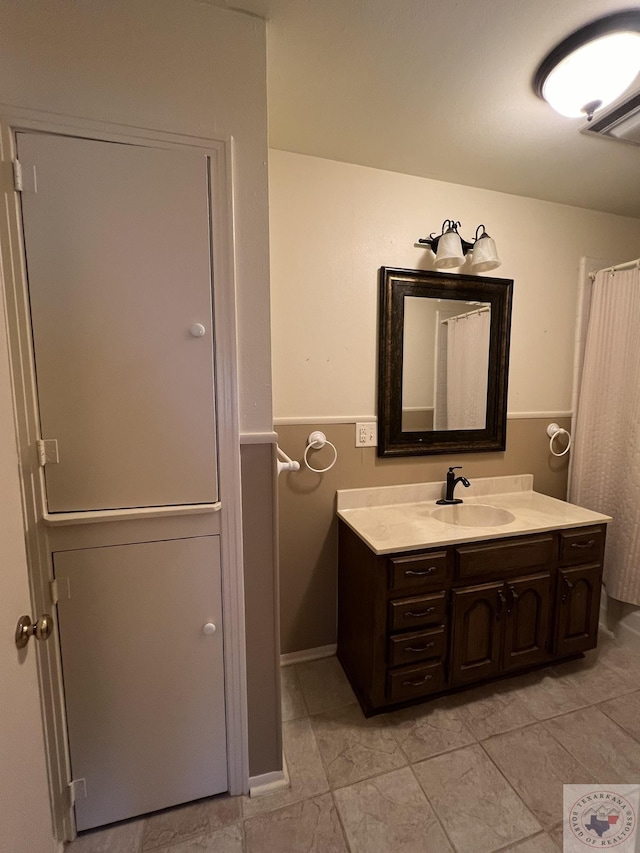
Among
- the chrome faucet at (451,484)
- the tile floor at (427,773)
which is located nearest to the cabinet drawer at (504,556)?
the chrome faucet at (451,484)

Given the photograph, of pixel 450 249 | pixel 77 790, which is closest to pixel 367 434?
pixel 450 249

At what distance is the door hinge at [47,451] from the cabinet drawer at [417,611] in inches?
51.3

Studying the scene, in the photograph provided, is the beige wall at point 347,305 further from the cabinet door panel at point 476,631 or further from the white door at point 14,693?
the white door at point 14,693

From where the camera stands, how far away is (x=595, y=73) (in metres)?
1.13

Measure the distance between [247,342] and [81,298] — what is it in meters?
0.45

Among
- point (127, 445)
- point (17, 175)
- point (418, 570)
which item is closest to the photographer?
point (17, 175)

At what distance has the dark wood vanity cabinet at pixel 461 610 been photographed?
148cm

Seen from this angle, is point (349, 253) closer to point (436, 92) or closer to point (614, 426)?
point (436, 92)

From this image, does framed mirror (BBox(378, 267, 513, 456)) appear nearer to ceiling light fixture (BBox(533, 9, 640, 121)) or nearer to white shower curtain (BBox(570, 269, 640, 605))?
white shower curtain (BBox(570, 269, 640, 605))

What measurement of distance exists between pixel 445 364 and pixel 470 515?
2.76ft

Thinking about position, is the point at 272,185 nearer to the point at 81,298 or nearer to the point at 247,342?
the point at 247,342

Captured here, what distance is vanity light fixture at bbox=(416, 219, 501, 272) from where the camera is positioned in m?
1.67

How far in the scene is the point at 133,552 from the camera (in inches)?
42.3

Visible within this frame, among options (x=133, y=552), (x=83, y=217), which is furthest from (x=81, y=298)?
(x=133, y=552)
